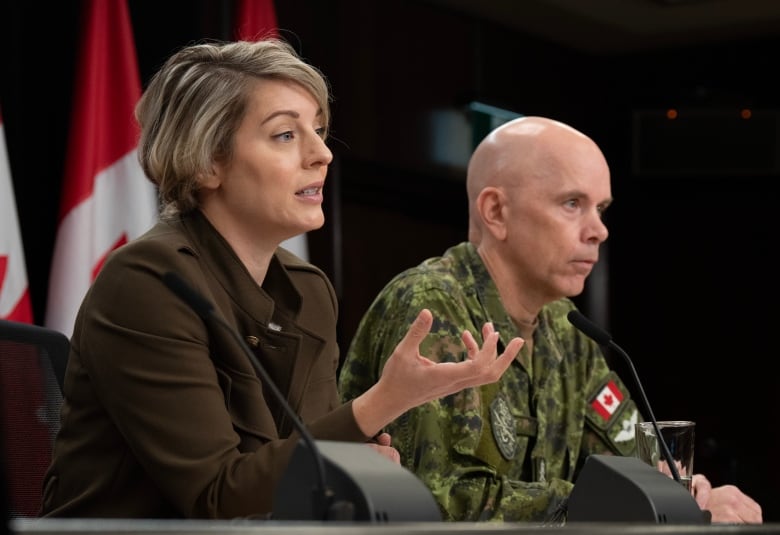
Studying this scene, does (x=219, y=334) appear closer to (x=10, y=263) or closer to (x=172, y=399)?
(x=172, y=399)

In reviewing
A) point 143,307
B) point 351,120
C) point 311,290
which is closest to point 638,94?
point 351,120

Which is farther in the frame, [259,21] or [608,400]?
[259,21]

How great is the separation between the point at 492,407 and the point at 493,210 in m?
0.55

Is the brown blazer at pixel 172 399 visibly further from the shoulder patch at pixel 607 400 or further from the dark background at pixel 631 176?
the dark background at pixel 631 176

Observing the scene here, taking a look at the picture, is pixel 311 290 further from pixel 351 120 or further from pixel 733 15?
pixel 733 15

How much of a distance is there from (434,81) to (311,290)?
3.63m

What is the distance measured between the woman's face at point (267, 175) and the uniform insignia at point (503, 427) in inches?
25.7

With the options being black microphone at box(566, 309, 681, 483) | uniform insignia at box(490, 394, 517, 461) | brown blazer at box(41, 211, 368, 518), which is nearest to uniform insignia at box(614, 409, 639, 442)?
uniform insignia at box(490, 394, 517, 461)

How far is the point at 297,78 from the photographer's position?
82.4 inches

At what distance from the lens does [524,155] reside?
9.36ft

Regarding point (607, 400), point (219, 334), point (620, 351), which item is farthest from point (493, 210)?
point (219, 334)

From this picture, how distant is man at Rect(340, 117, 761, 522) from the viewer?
2.36 metres

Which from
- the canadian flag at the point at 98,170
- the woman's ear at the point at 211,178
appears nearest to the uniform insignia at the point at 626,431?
the woman's ear at the point at 211,178

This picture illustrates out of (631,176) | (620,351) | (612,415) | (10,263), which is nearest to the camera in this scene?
(620,351)
